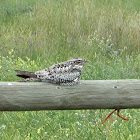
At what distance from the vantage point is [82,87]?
2.52 m

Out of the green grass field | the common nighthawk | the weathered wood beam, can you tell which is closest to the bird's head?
the common nighthawk

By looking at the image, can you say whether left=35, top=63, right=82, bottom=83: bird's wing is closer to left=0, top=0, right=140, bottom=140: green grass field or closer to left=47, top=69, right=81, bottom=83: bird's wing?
left=47, top=69, right=81, bottom=83: bird's wing

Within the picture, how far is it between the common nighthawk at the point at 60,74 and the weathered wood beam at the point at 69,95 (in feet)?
0.29

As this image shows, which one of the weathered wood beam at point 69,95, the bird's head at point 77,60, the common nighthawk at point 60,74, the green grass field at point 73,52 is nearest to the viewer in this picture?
the weathered wood beam at point 69,95

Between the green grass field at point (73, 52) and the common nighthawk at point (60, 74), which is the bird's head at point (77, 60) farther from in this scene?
the green grass field at point (73, 52)

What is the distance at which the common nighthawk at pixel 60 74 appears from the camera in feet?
8.58

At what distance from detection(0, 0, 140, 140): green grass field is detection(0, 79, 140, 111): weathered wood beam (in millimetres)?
1069

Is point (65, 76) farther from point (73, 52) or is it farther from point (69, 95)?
point (73, 52)

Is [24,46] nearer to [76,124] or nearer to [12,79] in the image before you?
[12,79]

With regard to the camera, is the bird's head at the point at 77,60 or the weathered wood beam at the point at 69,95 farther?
the bird's head at the point at 77,60

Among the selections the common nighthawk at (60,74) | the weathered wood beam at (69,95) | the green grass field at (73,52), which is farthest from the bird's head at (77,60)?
the green grass field at (73,52)

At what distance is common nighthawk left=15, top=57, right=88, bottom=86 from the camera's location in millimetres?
2614

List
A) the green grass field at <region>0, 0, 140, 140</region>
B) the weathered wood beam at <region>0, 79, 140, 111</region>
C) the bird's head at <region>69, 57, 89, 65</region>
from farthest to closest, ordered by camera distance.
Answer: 1. the green grass field at <region>0, 0, 140, 140</region>
2. the bird's head at <region>69, 57, 89, 65</region>
3. the weathered wood beam at <region>0, 79, 140, 111</region>

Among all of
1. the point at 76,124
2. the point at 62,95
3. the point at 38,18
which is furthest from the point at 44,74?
the point at 38,18
